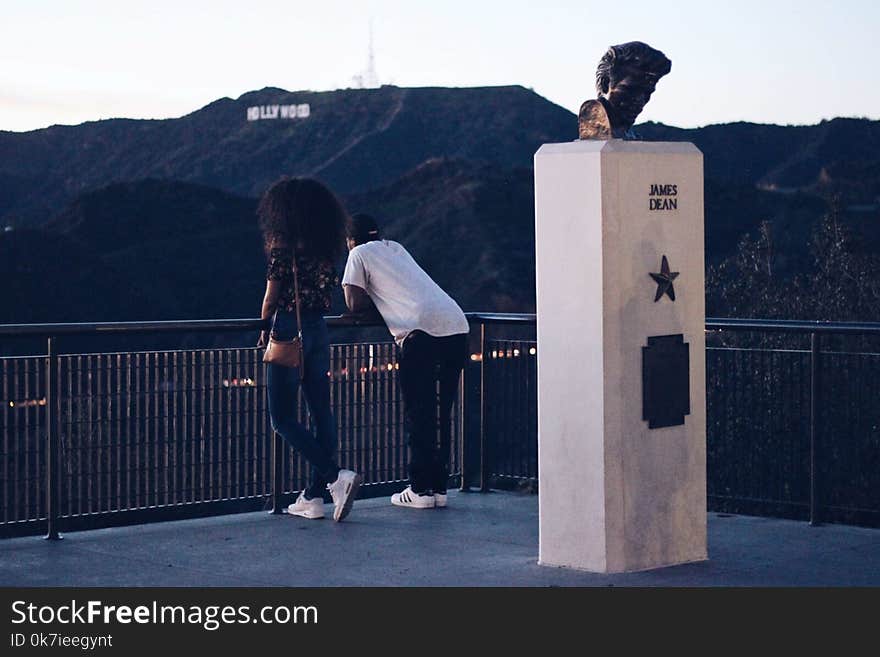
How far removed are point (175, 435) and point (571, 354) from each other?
297 cm

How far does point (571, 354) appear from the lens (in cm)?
764

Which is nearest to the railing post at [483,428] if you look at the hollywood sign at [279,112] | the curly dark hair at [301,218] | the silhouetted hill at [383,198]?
the curly dark hair at [301,218]

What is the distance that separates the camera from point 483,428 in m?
10.8

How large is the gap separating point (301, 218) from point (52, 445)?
190 cm

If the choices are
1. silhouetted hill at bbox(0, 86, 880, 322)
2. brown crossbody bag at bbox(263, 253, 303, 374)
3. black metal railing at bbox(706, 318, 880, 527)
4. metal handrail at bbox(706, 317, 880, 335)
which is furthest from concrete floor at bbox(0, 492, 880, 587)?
silhouetted hill at bbox(0, 86, 880, 322)

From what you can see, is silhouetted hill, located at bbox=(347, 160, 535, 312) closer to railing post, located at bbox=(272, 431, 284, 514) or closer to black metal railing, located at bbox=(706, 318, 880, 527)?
black metal railing, located at bbox=(706, 318, 880, 527)

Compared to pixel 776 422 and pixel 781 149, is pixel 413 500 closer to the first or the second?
pixel 776 422

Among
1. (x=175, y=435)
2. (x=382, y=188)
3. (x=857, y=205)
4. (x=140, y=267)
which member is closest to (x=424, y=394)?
(x=175, y=435)

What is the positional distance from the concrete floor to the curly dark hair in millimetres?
1675

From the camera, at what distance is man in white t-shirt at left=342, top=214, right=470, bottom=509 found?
31.0 ft

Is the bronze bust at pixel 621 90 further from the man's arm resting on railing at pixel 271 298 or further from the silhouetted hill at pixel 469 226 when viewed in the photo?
the silhouetted hill at pixel 469 226

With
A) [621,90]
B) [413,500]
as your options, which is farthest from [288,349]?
[621,90]
